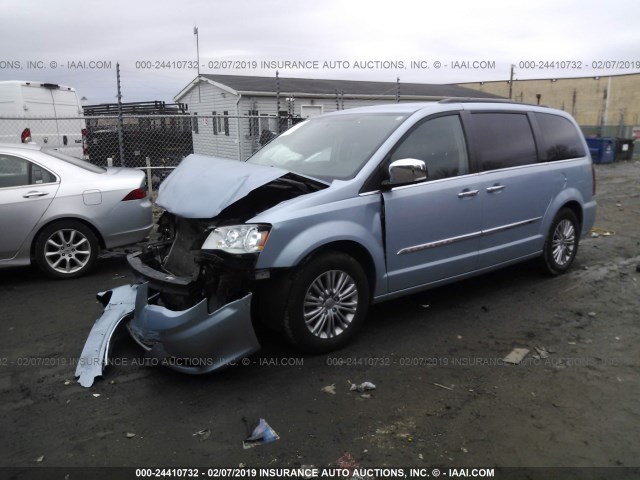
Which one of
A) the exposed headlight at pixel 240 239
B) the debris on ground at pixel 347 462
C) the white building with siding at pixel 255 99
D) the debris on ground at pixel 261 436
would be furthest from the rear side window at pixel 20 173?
the white building with siding at pixel 255 99

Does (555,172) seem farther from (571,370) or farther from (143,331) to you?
(143,331)

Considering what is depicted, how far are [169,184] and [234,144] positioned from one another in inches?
666

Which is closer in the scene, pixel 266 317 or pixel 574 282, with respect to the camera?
pixel 266 317

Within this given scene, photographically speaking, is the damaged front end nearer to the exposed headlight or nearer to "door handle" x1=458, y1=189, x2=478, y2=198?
the exposed headlight

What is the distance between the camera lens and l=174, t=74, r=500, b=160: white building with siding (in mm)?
19859

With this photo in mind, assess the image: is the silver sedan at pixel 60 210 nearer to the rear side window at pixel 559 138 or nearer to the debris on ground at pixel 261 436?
the debris on ground at pixel 261 436

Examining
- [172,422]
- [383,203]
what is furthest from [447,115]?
[172,422]

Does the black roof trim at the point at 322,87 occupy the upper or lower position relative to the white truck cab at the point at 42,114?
upper

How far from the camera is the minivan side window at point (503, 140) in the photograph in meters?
4.95

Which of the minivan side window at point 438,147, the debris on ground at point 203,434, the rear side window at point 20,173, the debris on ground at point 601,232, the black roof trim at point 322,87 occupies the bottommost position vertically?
the debris on ground at point 203,434

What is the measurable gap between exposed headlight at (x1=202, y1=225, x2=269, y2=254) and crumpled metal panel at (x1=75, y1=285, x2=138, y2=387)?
3.55 ft

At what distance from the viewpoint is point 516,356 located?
4043 mm

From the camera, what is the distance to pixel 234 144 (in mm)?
20797

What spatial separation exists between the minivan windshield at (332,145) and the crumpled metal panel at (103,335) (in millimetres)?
1707
